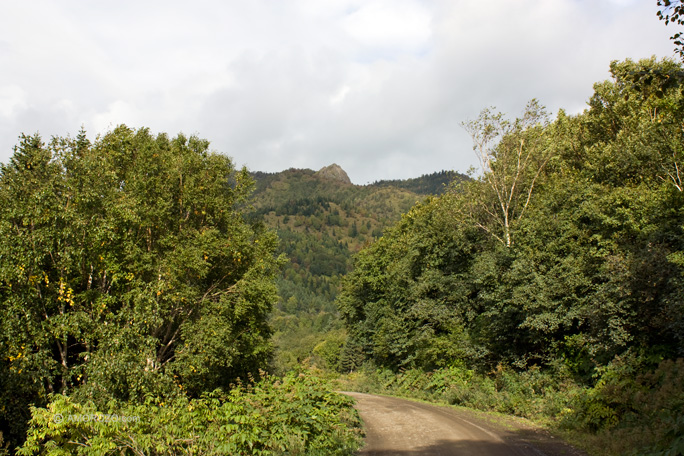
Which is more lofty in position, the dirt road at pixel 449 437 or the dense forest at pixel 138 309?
the dense forest at pixel 138 309

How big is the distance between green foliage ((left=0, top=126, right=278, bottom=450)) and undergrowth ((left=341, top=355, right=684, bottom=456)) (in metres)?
11.6

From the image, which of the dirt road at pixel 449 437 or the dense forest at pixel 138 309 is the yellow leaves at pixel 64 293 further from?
the dirt road at pixel 449 437

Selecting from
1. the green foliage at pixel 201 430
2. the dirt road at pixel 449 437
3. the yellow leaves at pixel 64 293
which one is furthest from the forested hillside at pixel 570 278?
the yellow leaves at pixel 64 293

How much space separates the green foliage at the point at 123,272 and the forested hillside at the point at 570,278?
39.9ft

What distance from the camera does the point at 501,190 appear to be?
2709cm

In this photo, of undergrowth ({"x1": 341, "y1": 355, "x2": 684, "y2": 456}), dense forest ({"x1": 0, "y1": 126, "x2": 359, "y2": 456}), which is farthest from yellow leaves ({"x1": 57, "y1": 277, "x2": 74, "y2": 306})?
undergrowth ({"x1": 341, "y1": 355, "x2": 684, "y2": 456})

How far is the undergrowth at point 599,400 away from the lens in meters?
10.0

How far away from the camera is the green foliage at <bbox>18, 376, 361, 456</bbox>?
866 centimetres

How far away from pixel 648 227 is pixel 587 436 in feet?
27.6

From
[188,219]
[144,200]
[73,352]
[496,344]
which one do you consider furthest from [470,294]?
[73,352]

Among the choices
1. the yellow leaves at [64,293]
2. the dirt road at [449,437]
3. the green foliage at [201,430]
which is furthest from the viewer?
the yellow leaves at [64,293]

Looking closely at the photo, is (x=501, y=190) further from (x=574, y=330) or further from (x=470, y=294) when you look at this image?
(x=574, y=330)

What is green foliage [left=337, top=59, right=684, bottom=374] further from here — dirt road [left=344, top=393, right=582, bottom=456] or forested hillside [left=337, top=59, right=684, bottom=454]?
dirt road [left=344, top=393, right=582, bottom=456]

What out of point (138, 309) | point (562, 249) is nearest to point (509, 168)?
point (562, 249)
